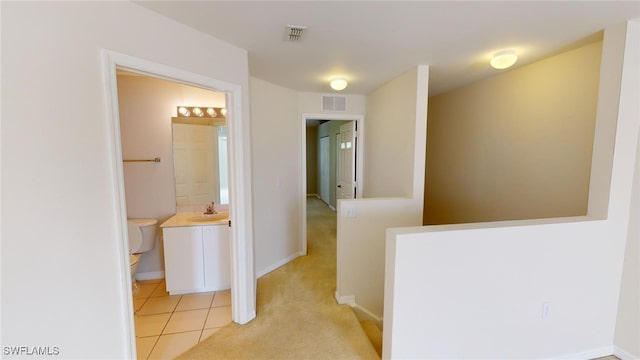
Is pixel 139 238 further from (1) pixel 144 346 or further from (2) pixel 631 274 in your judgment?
(2) pixel 631 274

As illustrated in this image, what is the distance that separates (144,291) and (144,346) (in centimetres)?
100

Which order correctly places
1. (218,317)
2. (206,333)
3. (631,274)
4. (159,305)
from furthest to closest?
(159,305) → (218,317) → (206,333) → (631,274)

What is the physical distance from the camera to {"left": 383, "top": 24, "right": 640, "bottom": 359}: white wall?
1635 mm

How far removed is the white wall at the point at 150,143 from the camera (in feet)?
9.57

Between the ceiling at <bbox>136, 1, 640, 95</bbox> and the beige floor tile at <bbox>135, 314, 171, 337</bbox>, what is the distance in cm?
243

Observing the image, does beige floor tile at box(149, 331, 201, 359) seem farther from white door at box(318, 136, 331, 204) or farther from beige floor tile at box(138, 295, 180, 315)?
white door at box(318, 136, 331, 204)

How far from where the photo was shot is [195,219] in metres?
2.97

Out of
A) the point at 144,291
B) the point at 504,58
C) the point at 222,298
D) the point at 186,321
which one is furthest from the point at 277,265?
the point at 504,58

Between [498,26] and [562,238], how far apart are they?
59.9 inches

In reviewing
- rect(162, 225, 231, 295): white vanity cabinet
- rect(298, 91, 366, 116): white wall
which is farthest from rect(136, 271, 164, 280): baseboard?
rect(298, 91, 366, 116): white wall

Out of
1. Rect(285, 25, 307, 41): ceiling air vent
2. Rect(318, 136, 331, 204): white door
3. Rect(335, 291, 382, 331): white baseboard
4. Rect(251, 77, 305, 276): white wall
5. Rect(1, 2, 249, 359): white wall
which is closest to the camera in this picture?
Rect(1, 2, 249, 359): white wall

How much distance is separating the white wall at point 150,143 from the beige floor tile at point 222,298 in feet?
2.86

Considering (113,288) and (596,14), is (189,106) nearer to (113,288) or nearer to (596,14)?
(113,288)

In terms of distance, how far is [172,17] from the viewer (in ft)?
5.30
